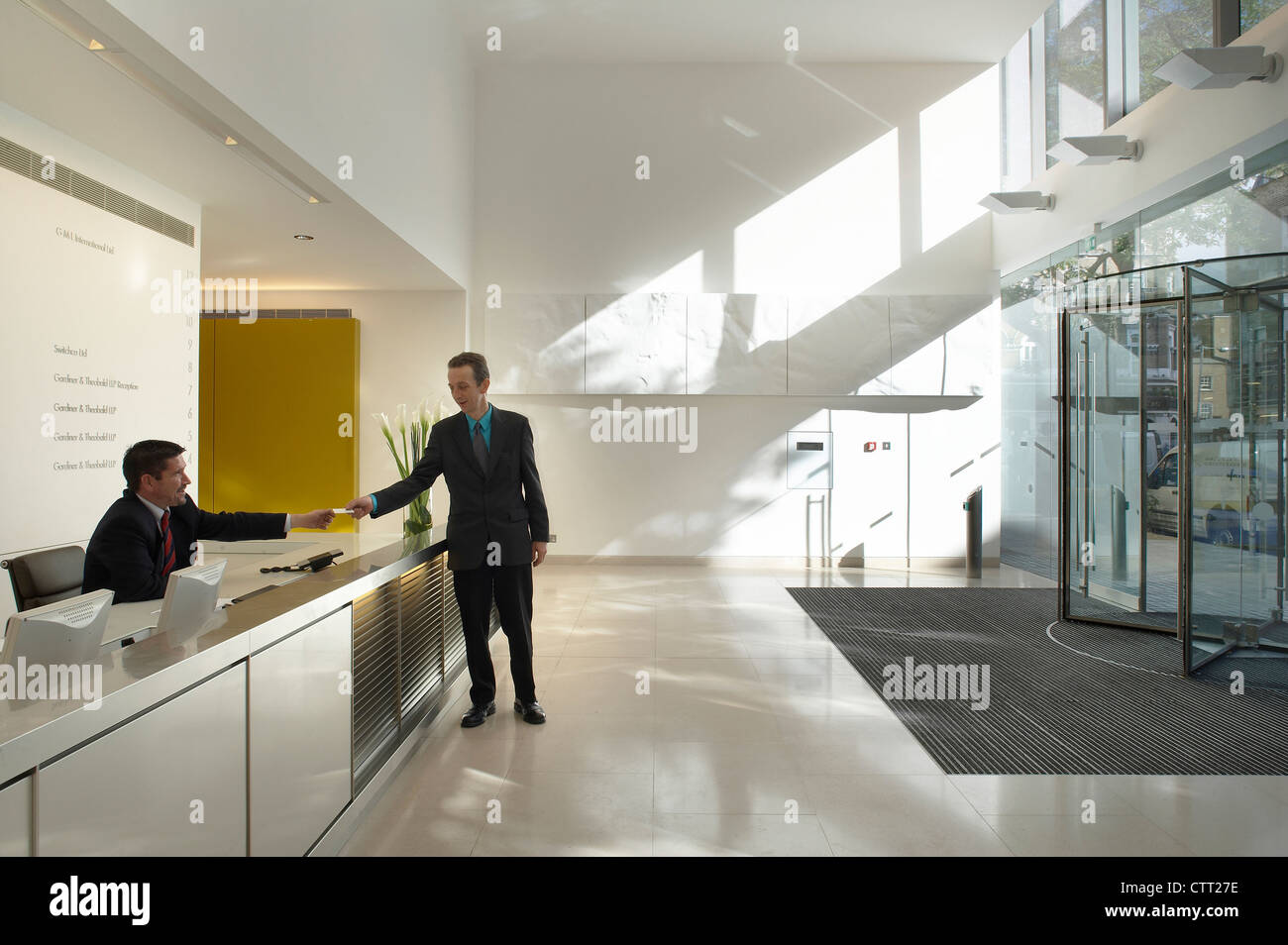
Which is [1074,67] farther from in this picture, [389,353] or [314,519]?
[314,519]

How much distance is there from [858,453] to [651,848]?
232 inches

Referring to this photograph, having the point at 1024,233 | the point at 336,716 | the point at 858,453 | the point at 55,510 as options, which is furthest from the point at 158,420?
the point at 1024,233

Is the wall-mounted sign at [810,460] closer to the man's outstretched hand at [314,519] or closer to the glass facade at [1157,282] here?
the glass facade at [1157,282]

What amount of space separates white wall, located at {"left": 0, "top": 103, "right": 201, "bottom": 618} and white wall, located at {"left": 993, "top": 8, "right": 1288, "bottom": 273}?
237 inches

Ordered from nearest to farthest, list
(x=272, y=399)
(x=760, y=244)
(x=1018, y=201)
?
(x=1018, y=201), (x=272, y=399), (x=760, y=244)

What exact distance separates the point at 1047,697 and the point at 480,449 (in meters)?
2.92

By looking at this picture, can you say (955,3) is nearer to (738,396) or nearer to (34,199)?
(738,396)

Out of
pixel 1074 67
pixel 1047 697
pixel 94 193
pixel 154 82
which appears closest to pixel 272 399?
pixel 94 193

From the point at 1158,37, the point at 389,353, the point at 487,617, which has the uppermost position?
the point at 1158,37

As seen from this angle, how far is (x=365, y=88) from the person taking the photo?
460 centimetres

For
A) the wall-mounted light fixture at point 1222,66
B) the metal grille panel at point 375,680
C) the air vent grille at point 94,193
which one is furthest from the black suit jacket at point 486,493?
the wall-mounted light fixture at point 1222,66

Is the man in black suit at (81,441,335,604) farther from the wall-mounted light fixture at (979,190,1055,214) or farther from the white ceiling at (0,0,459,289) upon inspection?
the wall-mounted light fixture at (979,190,1055,214)

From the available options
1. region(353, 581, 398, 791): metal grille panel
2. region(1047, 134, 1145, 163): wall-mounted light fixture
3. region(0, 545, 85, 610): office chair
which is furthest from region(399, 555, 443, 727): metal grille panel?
region(1047, 134, 1145, 163): wall-mounted light fixture

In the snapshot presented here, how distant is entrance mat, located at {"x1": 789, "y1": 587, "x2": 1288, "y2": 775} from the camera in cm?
309
